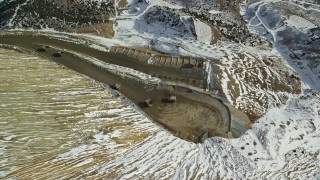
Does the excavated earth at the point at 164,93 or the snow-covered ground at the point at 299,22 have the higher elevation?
the snow-covered ground at the point at 299,22

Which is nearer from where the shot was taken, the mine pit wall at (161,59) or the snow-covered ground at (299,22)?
the mine pit wall at (161,59)

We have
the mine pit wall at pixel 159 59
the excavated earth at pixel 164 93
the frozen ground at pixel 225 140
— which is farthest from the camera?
the mine pit wall at pixel 159 59

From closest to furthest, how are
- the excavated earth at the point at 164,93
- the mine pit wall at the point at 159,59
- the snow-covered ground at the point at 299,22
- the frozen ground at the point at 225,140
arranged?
the frozen ground at the point at 225,140
the excavated earth at the point at 164,93
the mine pit wall at the point at 159,59
the snow-covered ground at the point at 299,22

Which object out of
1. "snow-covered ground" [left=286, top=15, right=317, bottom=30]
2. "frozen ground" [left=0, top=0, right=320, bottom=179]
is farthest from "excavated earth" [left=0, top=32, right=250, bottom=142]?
"snow-covered ground" [left=286, top=15, right=317, bottom=30]

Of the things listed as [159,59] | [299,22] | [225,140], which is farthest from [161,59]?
[299,22]

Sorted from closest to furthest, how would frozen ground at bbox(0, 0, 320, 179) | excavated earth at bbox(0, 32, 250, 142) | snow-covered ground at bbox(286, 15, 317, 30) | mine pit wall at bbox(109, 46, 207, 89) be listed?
frozen ground at bbox(0, 0, 320, 179)
excavated earth at bbox(0, 32, 250, 142)
mine pit wall at bbox(109, 46, 207, 89)
snow-covered ground at bbox(286, 15, 317, 30)

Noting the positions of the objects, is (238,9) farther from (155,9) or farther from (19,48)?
(19,48)

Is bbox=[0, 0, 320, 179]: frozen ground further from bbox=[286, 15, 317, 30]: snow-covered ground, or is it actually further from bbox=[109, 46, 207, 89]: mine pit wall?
bbox=[286, 15, 317, 30]: snow-covered ground

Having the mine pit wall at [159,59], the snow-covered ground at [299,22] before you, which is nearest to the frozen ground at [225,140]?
the mine pit wall at [159,59]

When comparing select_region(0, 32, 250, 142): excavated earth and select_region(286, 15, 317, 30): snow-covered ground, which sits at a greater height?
select_region(286, 15, 317, 30): snow-covered ground

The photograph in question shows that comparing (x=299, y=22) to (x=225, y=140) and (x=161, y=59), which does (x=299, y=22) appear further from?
(x=225, y=140)

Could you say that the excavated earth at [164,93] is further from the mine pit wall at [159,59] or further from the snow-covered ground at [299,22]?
the snow-covered ground at [299,22]
